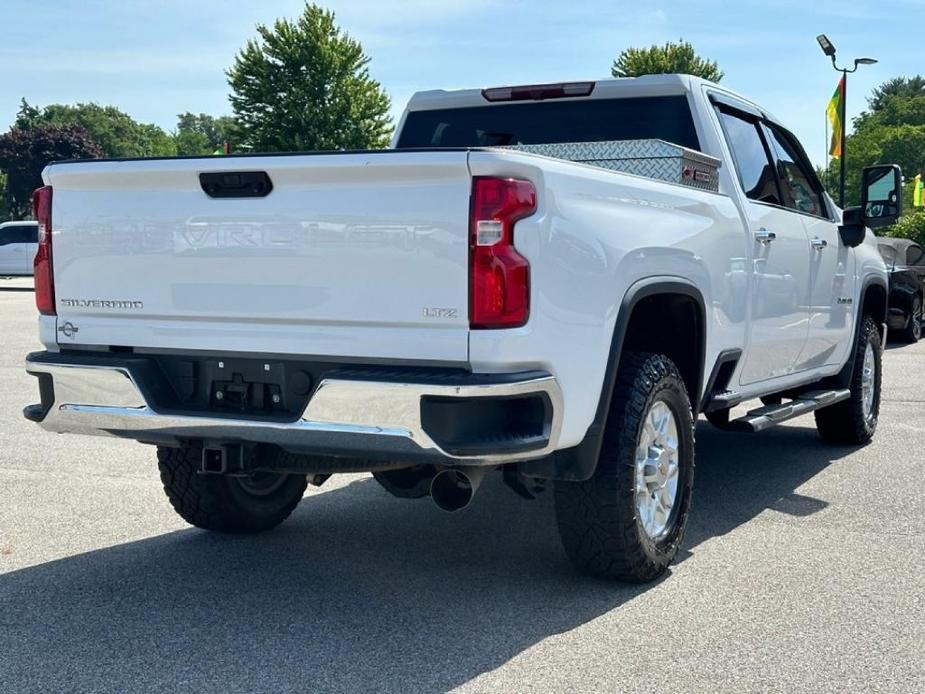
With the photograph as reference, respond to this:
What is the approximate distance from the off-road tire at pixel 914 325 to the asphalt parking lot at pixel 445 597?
937 centimetres

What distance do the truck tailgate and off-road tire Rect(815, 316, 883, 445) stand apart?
15.2 feet

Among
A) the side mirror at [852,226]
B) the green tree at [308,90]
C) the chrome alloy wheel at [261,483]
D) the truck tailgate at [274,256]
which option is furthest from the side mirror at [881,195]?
the green tree at [308,90]

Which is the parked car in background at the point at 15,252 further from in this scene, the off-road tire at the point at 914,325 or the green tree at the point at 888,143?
the green tree at the point at 888,143

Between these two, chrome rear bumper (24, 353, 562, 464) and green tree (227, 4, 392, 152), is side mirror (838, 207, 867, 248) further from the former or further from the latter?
green tree (227, 4, 392, 152)

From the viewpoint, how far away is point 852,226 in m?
7.32

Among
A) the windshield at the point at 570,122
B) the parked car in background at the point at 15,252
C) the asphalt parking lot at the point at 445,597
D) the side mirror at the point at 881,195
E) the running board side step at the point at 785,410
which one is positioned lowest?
the parked car in background at the point at 15,252

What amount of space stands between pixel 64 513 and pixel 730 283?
3.40m

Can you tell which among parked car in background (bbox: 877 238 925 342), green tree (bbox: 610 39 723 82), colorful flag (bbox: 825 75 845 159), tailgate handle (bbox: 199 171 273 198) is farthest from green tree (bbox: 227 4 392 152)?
tailgate handle (bbox: 199 171 273 198)

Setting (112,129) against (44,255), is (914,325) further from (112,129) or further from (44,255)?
(112,129)

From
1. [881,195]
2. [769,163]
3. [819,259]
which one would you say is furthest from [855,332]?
[769,163]

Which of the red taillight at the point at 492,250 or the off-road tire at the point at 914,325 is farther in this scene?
the off-road tire at the point at 914,325

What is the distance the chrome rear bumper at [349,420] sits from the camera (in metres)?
3.78

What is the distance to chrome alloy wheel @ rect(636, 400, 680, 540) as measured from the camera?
183 inches

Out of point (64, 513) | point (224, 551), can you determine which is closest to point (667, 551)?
point (224, 551)
